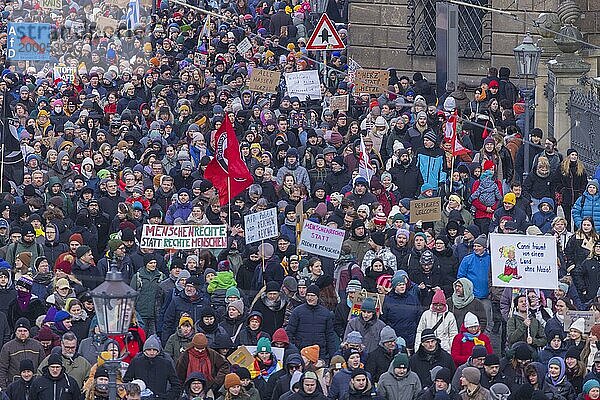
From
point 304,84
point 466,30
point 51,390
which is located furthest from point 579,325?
point 466,30

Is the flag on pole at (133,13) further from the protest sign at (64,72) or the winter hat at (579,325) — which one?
the winter hat at (579,325)

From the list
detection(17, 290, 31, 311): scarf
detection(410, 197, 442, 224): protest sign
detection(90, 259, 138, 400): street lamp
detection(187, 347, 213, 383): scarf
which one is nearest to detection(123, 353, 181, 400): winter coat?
detection(187, 347, 213, 383): scarf

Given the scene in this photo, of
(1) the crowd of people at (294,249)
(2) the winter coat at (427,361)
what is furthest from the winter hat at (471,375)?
(2) the winter coat at (427,361)

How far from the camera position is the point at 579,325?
894 inches

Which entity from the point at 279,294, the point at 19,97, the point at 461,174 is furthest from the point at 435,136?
the point at 19,97

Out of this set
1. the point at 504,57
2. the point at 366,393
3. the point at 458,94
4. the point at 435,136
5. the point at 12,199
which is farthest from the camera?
the point at 504,57

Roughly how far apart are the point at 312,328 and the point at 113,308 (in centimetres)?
490

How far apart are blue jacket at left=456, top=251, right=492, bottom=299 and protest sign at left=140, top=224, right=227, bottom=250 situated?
2.51m

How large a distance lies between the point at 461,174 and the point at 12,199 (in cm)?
512

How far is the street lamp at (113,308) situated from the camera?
1859 centimetres

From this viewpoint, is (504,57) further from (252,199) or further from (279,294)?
(279,294)

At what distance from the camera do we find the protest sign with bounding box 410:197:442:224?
86.7 ft

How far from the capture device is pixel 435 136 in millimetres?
29781

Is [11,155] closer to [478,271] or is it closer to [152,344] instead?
[478,271]
